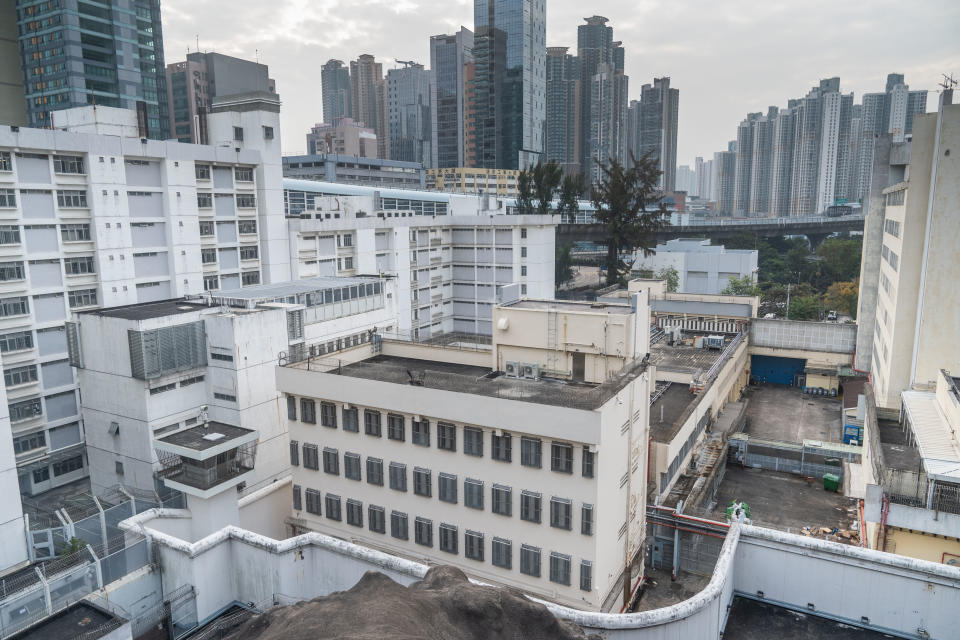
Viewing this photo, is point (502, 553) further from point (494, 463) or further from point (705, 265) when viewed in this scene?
point (705, 265)

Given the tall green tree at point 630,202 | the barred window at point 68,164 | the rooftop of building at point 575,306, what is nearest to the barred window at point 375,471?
the rooftop of building at point 575,306

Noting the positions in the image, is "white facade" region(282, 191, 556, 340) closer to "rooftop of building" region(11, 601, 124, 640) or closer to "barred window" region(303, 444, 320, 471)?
"barred window" region(303, 444, 320, 471)

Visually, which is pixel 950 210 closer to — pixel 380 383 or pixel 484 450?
pixel 484 450

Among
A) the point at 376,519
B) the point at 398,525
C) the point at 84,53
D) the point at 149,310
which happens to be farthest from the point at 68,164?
the point at 84,53

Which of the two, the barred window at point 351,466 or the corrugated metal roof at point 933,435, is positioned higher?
the corrugated metal roof at point 933,435

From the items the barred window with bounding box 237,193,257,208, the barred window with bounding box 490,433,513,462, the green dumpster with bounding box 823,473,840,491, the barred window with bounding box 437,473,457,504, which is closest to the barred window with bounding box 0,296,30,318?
the barred window with bounding box 237,193,257,208

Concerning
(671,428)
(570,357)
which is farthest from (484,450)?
(671,428)

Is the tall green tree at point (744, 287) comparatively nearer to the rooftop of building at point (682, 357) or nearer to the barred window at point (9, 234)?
the rooftop of building at point (682, 357)
